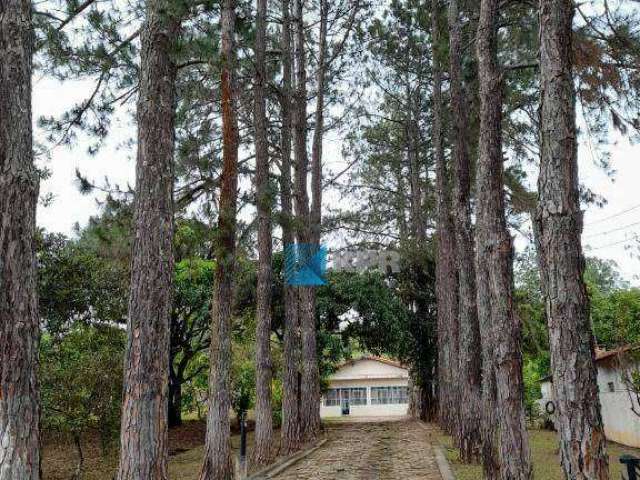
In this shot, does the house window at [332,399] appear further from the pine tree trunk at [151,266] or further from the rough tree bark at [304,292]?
the pine tree trunk at [151,266]

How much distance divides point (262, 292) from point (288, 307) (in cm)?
201

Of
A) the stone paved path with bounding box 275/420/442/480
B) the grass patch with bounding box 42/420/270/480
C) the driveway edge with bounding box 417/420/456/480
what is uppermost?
the driveway edge with bounding box 417/420/456/480

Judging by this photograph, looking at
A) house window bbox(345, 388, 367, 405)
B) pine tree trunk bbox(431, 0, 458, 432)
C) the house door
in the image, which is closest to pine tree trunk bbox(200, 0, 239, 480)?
pine tree trunk bbox(431, 0, 458, 432)

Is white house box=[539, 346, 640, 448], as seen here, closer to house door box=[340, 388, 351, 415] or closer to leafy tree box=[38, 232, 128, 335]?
leafy tree box=[38, 232, 128, 335]

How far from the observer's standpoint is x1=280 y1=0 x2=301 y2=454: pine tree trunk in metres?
14.2

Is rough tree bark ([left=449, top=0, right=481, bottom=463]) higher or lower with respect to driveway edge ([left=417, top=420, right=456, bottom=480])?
higher

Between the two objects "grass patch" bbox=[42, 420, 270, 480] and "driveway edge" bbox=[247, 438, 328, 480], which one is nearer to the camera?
"driveway edge" bbox=[247, 438, 328, 480]

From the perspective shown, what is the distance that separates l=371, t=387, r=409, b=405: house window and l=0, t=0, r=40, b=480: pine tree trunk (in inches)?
1450

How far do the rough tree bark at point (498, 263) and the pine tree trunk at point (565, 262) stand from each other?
2381 mm

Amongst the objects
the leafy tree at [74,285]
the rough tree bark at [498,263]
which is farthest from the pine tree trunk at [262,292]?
the rough tree bark at [498,263]

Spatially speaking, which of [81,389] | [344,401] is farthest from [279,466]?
[344,401]

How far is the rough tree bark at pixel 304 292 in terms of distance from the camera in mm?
15961

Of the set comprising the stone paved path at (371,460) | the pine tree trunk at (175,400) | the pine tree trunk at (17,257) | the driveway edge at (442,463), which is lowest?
the stone paved path at (371,460)

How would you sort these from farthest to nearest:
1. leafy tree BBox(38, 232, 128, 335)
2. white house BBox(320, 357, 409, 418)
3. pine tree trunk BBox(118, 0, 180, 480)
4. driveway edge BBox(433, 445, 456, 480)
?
white house BBox(320, 357, 409, 418), leafy tree BBox(38, 232, 128, 335), driveway edge BBox(433, 445, 456, 480), pine tree trunk BBox(118, 0, 180, 480)
